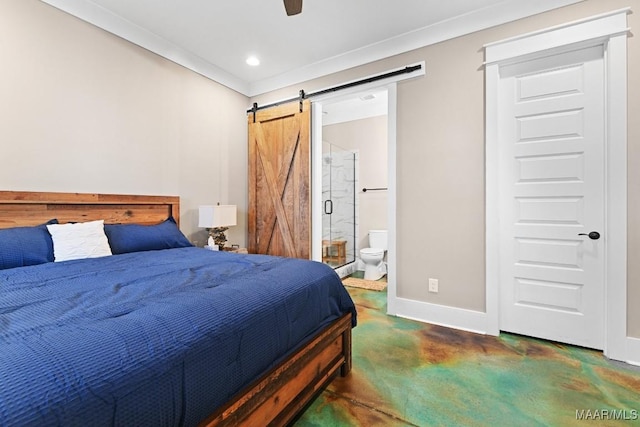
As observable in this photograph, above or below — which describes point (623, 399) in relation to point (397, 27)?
below

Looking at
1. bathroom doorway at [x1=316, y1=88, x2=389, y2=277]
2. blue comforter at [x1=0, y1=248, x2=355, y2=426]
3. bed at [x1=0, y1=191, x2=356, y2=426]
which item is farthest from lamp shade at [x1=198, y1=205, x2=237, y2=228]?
bathroom doorway at [x1=316, y1=88, x2=389, y2=277]

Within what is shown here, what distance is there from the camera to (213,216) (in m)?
3.22

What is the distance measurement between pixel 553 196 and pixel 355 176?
306 centimetres

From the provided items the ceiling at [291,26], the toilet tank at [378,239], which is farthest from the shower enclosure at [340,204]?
the ceiling at [291,26]

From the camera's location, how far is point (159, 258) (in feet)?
7.08

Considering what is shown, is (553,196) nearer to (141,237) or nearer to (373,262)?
(373,262)

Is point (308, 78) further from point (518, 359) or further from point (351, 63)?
point (518, 359)

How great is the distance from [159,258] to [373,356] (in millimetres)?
1708

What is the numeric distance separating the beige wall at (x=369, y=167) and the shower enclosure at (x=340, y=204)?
0.13m

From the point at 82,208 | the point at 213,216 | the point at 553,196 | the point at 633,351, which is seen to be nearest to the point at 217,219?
the point at 213,216

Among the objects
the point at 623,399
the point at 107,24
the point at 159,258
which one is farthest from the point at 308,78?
the point at 623,399

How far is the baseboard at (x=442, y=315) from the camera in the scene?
2650 mm

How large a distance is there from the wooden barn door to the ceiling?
2.14 feet

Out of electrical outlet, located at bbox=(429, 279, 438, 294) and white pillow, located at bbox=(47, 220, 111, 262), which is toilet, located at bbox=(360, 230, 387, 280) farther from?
white pillow, located at bbox=(47, 220, 111, 262)
